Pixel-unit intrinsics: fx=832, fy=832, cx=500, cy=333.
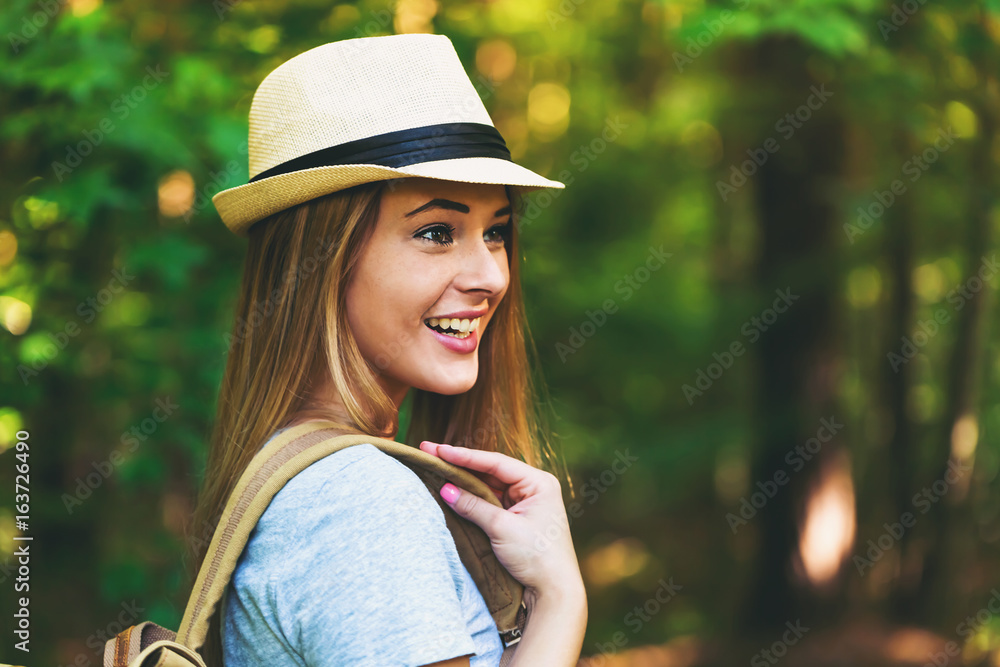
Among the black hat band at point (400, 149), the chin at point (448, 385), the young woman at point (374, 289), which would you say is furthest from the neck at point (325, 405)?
the black hat band at point (400, 149)

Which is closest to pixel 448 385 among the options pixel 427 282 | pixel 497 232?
pixel 427 282

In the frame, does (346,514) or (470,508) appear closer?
(346,514)

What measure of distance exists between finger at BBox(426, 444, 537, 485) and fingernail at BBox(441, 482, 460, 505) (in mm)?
53

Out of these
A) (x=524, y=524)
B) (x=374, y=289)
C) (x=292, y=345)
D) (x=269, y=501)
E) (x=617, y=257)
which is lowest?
(x=617, y=257)

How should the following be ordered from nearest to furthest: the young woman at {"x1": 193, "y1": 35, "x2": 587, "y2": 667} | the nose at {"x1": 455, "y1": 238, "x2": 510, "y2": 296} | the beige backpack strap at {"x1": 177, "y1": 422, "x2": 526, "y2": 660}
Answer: the beige backpack strap at {"x1": 177, "y1": 422, "x2": 526, "y2": 660}
the young woman at {"x1": 193, "y1": 35, "x2": 587, "y2": 667}
the nose at {"x1": 455, "y1": 238, "x2": 510, "y2": 296}

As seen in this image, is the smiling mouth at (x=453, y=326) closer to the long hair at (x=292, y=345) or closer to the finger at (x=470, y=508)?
the long hair at (x=292, y=345)

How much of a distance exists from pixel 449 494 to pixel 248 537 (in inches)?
14.3

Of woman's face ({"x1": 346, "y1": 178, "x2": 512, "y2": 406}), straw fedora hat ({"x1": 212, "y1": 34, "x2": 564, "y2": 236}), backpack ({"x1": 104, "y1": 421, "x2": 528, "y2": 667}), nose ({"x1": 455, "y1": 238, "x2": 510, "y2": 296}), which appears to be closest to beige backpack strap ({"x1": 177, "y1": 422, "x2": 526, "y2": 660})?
backpack ({"x1": 104, "y1": 421, "x2": 528, "y2": 667})

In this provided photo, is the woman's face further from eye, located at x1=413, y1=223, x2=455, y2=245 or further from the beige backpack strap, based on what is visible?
the beige backpack strap

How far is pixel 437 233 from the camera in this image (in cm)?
160

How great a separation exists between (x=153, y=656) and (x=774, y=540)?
5.45 metres

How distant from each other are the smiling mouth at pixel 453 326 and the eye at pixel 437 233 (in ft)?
0.49

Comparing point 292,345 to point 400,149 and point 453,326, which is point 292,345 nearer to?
point 453,326

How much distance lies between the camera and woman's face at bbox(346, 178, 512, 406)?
5.12ft
